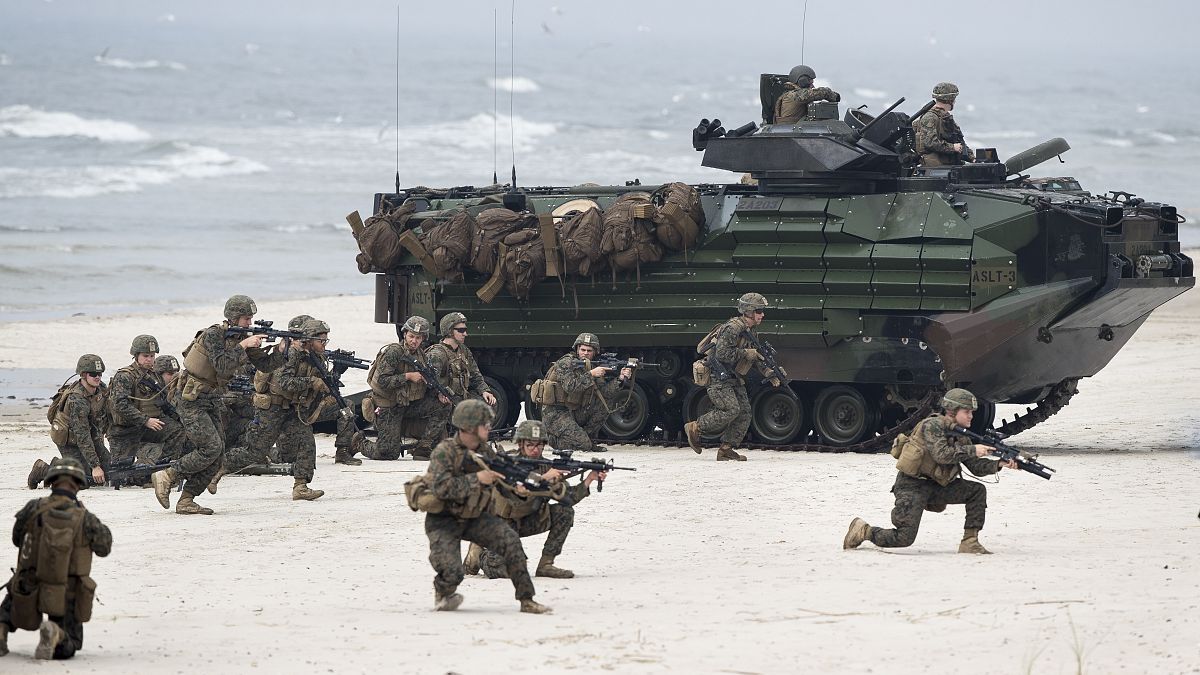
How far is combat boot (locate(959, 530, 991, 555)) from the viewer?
13266 mm

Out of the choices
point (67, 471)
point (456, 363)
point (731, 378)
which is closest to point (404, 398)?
point (456, 363)

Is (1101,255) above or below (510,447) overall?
above

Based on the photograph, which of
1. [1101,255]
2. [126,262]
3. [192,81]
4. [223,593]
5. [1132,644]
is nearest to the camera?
[1132,644]

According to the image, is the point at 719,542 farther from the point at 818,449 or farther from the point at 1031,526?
the point at 818,449

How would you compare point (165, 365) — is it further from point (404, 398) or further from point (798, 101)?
point (798, 101)

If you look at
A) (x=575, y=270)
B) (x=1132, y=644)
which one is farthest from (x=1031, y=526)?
(x=575, y=270)

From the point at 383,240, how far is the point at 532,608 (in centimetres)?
1021

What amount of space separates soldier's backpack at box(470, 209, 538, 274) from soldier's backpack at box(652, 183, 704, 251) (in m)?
1.38

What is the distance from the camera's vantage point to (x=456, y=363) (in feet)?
61.7

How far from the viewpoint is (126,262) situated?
43.6 m

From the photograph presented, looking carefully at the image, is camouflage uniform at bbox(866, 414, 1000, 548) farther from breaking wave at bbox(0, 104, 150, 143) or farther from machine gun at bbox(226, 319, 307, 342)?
breaking wave at bbox(0, 104, 150, 143)

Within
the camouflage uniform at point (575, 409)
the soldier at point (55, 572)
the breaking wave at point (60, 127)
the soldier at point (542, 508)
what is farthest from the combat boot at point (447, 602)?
the breaking wave at point (60, 127)

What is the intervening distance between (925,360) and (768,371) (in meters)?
1.52

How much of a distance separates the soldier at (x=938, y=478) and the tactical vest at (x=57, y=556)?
521cm
